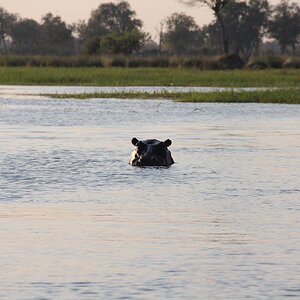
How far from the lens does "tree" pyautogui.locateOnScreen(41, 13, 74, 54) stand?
4528 inches

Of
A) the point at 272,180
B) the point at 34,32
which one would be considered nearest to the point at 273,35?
the point at 34,32

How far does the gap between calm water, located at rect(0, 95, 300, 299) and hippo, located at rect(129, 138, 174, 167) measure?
0.84 ft

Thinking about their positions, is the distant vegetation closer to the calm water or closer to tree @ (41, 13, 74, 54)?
the calm water

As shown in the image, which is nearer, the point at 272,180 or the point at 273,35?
the point at 272,180

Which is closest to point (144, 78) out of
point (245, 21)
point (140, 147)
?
point (140, 147)

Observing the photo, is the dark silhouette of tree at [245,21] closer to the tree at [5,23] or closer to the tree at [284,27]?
the tree at [284,27]

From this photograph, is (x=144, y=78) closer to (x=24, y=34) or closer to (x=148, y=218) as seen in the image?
(x=148, y=218)

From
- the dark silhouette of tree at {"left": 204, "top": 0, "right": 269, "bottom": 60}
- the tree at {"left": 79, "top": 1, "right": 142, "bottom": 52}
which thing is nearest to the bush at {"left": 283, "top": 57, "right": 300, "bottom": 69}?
the dark silhouette of tree at {"left": 204, "top": 0, "right": 269, "bottom": 60}

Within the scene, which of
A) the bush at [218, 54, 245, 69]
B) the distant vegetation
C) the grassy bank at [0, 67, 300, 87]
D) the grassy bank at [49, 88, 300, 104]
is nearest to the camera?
the grassy bank at [49, 88, 300, 104]

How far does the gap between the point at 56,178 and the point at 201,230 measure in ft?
15.5

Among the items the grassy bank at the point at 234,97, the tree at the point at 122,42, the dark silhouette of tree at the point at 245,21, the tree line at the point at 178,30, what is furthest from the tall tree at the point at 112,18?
the grassy bank at the point at 234,97

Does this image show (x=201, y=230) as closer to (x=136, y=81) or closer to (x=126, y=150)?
(x=126, y=150)

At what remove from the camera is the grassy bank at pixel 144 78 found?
48.7 meters

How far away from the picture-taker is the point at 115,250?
33.9ft
